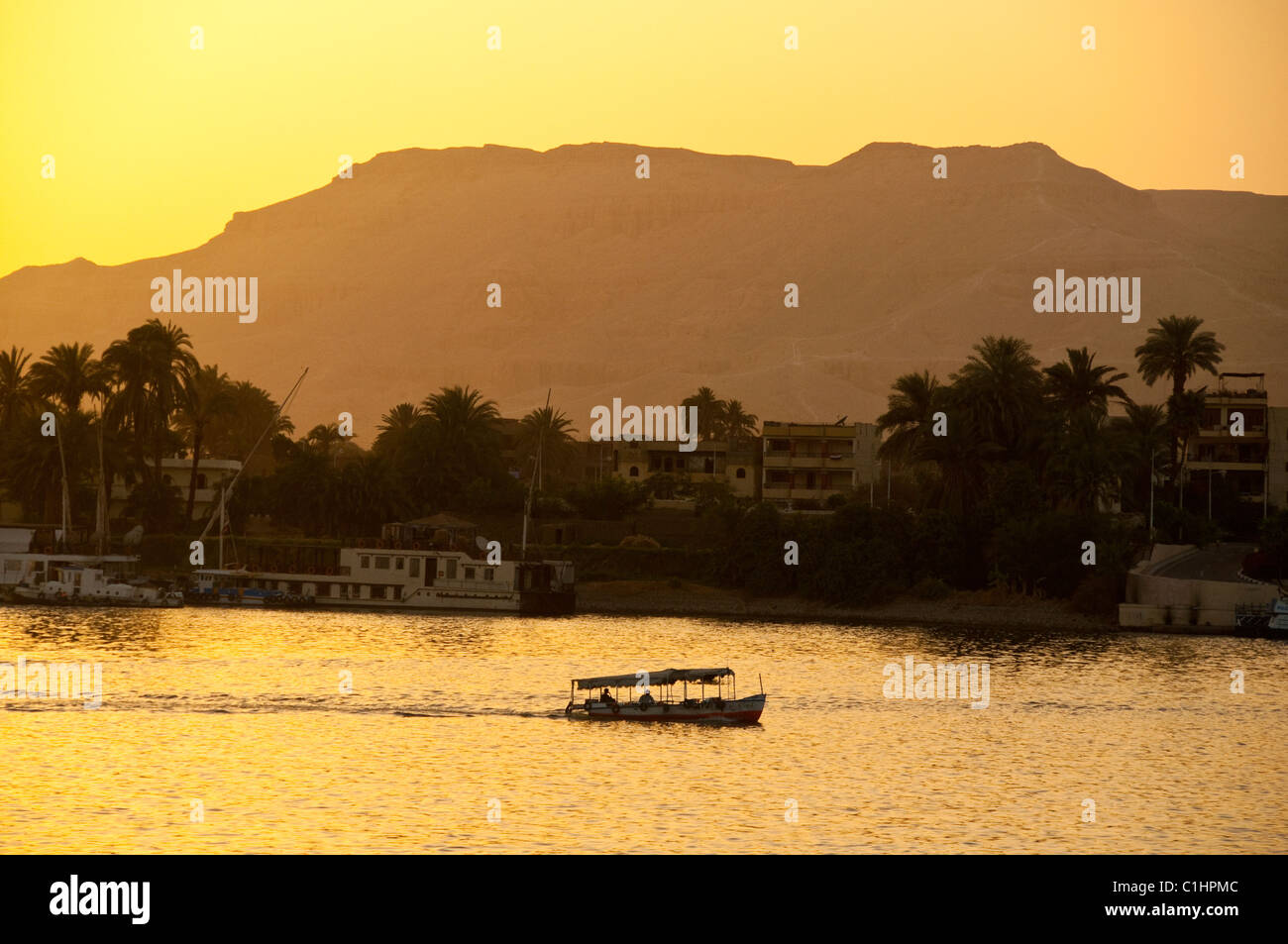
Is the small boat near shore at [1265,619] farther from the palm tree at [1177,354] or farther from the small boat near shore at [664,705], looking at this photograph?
the small boat near shore at [664,705]

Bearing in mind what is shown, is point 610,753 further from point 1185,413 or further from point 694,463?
point 694,463

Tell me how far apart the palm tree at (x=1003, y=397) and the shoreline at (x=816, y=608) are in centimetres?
1655

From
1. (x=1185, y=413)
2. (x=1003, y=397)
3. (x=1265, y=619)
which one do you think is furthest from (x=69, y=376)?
(x=1265, y=619)

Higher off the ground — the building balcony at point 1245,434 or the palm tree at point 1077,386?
the palm tree at point 1077,386

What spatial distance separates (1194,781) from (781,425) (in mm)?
121790

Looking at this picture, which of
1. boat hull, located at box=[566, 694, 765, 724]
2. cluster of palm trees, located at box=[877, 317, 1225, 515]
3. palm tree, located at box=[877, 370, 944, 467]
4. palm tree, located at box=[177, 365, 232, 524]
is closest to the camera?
boat hull, located at box=[566, 694, 765, 724]

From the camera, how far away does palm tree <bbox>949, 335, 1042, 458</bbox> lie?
13025 centimetres

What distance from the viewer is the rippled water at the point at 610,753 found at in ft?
144

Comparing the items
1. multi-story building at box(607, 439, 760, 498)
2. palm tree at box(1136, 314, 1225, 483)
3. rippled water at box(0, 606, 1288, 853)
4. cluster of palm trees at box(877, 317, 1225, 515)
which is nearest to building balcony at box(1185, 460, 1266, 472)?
palm tree at box(1136, 314, 1225, 483)

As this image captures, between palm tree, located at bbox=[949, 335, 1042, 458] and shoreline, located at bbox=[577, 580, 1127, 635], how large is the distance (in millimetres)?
16550

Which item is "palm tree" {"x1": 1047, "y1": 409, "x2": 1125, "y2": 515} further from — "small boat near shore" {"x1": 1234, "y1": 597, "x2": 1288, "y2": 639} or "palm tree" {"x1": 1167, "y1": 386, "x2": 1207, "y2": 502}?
"small boat near shore" {"x1": 1234, "y1": 597, "x2": 1288, "y2": 639}

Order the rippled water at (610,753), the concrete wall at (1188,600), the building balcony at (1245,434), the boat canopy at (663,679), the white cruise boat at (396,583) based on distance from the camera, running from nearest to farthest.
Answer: the rippled water at (610,753), the boat canopy at (663,679), the concrete wall at (1188,600), the white cruise boat at (396,583), the building balcony at (1245,434)

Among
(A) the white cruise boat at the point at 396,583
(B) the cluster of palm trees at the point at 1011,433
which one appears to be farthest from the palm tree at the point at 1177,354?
(A) the white cruise boat at the point at 396,583

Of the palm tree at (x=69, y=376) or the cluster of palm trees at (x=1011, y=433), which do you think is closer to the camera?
the cluster of palm trees at (x=1011, y=433)
